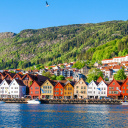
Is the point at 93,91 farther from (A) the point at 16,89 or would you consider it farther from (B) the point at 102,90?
(A) the point at 16,89

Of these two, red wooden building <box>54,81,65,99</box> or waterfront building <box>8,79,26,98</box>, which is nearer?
red wooden building <box>54,81,65,99</box>

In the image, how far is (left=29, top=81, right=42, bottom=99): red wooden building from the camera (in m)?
143

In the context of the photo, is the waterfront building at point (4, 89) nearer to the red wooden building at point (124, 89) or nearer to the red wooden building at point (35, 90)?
the red wooden building at point (35, 90)

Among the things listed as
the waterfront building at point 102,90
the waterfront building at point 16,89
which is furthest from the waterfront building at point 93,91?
the waterfront building at point 16,89

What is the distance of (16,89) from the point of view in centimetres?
14750

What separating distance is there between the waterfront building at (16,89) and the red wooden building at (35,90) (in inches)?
227

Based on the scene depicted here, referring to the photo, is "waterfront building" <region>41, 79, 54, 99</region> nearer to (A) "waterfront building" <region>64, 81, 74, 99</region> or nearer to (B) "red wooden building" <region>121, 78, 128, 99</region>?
(A) "waterfront building" <region>64, 81, 74, 99</region>

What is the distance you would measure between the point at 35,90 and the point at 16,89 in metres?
9.83

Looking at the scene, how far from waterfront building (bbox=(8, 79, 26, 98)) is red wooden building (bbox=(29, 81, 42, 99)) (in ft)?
19.0

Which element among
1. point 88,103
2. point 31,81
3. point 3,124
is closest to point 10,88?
point 31,81

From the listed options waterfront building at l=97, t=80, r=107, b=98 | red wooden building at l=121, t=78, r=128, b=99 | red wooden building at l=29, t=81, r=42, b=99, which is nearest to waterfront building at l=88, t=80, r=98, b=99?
waterfront building at l=97, t=80, r=107, b=98

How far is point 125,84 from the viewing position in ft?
436

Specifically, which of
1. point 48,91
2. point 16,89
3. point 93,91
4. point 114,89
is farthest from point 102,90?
point 16,89

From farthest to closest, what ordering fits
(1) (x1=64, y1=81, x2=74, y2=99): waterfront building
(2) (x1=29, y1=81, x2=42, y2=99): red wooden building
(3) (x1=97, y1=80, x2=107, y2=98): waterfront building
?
1. (2) (x1=29, y1=81, x2=42, y2=99): red wooden building
2. (1) (x1=64, y1=81, x2=74, y2=99): waterfront building
3. (3) (x1=97, y1=80, x2=107, y2=98): waterfront building
